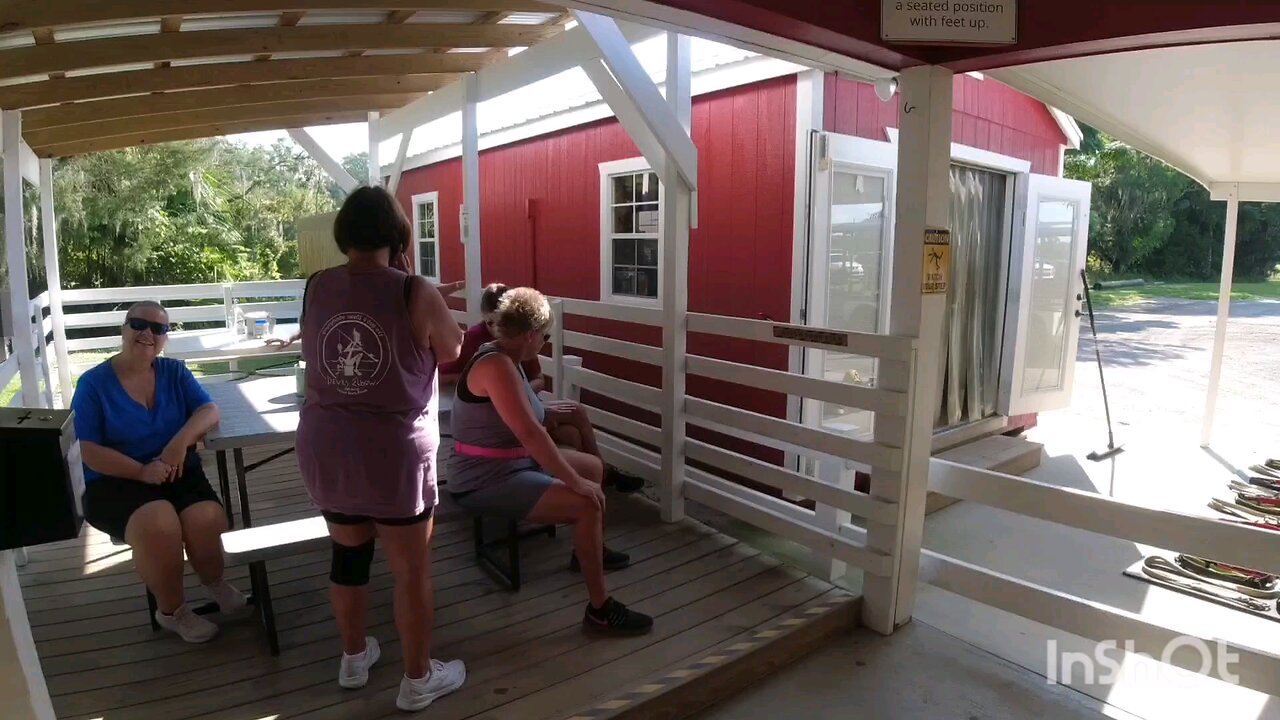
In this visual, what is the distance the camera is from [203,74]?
4211 millimetres

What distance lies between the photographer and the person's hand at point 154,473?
2475mm

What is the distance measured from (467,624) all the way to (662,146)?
2146 mm

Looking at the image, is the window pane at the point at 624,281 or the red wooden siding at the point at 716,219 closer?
the red wooden siding at the point at 716,219

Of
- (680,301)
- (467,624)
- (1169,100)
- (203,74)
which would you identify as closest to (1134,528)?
(680,301)

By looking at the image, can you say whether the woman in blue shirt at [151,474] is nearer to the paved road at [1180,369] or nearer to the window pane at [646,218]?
the window pane at [646,218]

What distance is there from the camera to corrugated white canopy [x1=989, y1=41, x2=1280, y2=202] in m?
3.17

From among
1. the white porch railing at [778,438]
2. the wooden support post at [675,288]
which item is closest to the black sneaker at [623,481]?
the white porch railing at [778,438]

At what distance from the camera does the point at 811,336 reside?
3012 millimetres

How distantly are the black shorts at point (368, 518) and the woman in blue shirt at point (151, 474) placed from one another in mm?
847

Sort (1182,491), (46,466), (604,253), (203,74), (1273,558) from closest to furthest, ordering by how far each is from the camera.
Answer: (46,466) → (1273,558) → (203,74) → (1182,491) → (604,253)

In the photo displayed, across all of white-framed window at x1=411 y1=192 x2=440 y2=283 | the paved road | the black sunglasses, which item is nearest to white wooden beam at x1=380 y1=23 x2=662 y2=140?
the black sunglasses

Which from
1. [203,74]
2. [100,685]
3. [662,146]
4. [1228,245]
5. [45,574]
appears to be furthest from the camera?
[1228,245]

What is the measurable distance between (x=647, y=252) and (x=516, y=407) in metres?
3.25

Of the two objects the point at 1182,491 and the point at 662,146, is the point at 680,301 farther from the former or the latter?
the point at 1182,491
